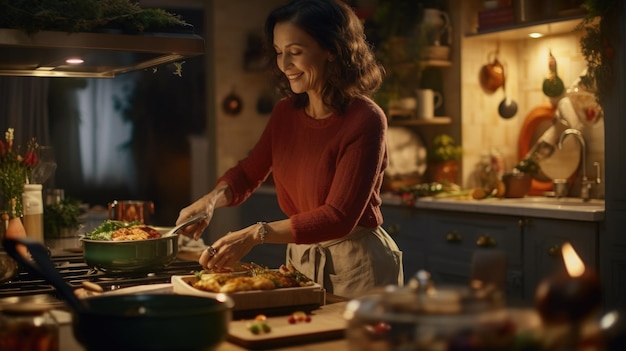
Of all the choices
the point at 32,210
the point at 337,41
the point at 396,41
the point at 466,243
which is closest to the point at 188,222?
the point at 337,41

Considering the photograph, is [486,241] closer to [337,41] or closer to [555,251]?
[555,251]

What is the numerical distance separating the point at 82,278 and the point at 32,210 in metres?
0.75

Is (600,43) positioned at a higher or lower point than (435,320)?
higher

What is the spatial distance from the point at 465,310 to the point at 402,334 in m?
0.09

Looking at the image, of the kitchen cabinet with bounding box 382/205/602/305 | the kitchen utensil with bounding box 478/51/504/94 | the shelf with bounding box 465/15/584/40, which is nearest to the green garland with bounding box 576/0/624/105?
the shelf with bounding box 465/15/584/40

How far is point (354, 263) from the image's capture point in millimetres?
2699

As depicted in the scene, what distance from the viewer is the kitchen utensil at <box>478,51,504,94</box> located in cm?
515

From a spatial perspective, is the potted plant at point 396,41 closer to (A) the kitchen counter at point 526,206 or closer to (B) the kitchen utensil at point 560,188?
(A) the kitchen counter at point 526,206

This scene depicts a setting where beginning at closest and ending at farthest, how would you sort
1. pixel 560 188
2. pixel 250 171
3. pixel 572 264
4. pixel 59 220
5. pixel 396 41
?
pixel 572 264 → pixel 250 171 → pixel 59 220 → pixel 560 188 → pixel 396 41

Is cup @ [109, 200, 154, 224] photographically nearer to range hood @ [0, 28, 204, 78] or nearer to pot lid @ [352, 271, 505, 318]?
range hood @ [0, 28, 204, 78]

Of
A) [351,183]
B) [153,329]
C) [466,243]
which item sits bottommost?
[466,243]

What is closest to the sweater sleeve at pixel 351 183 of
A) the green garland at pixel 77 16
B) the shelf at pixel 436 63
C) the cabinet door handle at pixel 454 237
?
the green garland at pixel 77 16

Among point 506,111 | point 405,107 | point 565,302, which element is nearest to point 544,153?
point 506,111

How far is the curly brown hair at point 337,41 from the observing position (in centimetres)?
262
